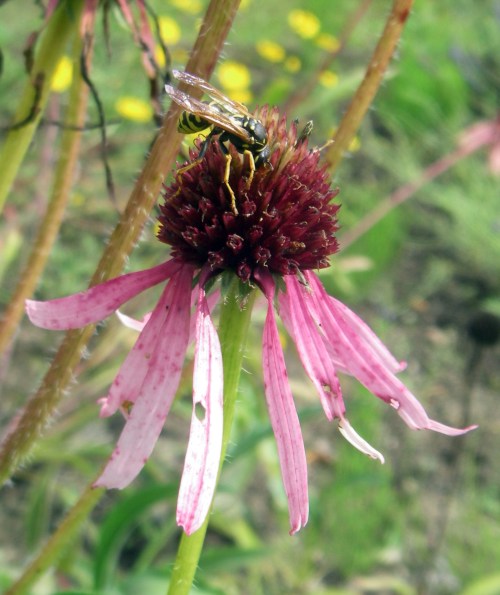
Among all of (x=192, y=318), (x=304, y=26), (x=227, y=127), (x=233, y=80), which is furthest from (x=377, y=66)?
(x=304, y=26)

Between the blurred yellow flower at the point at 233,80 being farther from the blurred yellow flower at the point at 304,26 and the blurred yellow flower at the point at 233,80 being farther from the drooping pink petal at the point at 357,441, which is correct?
the drooping pink petal at the point at 357,441

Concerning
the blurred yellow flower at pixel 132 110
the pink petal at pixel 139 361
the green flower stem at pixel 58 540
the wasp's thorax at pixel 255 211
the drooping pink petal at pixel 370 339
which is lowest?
the blurred yellow flower at pixel 132 110

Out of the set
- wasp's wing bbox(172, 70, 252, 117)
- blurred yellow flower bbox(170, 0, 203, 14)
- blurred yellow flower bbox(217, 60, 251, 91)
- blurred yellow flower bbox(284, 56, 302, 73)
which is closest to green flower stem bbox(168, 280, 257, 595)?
wasp's wing bbox(172, 70, 252, 117)

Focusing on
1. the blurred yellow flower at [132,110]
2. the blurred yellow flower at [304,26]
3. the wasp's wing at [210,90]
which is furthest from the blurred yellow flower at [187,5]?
the wasp's wing at [210,90]

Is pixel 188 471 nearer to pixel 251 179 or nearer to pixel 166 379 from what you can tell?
pixel 166 379

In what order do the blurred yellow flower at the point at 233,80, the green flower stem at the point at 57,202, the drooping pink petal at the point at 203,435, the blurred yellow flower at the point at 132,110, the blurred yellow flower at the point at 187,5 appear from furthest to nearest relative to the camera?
the blurred yellow flower at the point at 187,5 → the blurred yellow flower at the point at 233,80 → the blurred yellow flower at the point at 132,110 → the green flower stem at the point at 57,202 → the drooping pink petal at the point at 203,435

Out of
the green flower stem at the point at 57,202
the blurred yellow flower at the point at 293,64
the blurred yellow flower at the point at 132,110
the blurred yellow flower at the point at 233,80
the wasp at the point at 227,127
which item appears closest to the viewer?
the wasp at the point at 227,127

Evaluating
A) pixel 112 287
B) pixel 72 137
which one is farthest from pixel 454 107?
pixel 112 287

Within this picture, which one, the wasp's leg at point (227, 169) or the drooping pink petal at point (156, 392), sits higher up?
the wasp's leg at point (227, 169)

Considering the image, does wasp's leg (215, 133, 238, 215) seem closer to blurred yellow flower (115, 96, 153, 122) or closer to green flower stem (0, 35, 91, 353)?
green flower stem (0, 35, 91, 353)
